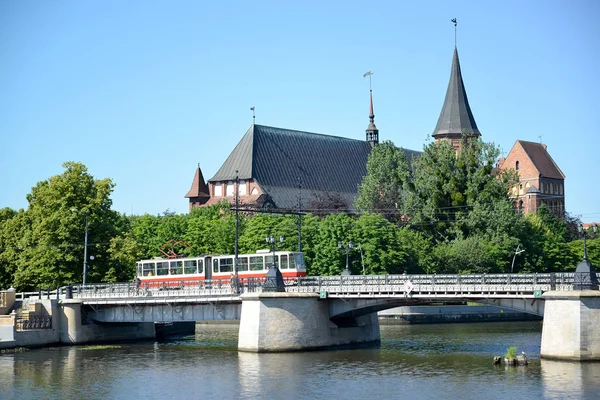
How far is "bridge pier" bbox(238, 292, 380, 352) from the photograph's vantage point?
60.9 metres

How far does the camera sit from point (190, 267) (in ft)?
261

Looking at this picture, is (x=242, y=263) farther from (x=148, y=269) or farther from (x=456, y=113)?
(x=456, y=113)

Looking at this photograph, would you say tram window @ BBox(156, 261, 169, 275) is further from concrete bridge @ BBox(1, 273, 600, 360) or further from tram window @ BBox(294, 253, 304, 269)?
tram window @ BBox(294, 253, 304, 269)

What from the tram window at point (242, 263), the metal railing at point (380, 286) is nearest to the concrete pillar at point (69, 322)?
the metal railing at point (380, 286)

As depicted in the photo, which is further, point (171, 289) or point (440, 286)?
point (171, 289)

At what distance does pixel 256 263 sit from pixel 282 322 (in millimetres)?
13529

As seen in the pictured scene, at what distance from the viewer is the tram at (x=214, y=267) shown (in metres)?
72.2

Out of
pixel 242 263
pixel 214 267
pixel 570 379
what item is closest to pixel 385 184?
pixel 214 267

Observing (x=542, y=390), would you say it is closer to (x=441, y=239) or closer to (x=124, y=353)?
(x=124, y=353)

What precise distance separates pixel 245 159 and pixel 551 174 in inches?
2350

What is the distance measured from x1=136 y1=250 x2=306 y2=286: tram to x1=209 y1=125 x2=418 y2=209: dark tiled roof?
65.2m

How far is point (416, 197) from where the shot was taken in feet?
377

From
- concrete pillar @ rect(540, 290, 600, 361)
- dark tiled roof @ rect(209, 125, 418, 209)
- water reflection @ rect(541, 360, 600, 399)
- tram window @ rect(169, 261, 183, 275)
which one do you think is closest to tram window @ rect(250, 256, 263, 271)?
tram window @ rect(169, 261, 183, 275)

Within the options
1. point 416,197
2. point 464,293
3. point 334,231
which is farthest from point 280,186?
point 464,293
